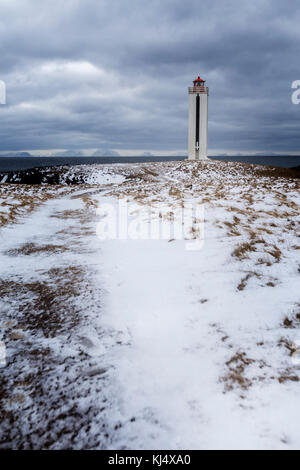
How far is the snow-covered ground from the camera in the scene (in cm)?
161

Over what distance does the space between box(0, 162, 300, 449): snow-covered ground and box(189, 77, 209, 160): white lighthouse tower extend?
41761 mm

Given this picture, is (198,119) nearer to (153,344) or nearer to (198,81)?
(198,81)

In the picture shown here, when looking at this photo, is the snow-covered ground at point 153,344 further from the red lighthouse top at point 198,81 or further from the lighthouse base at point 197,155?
the red lighthouse top at point 198,81

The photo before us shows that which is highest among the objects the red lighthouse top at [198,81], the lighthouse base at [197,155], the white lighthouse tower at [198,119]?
the red lighthouse top at [198,81]

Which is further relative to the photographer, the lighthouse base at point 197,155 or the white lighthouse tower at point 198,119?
the lighthouse base at point 197,155

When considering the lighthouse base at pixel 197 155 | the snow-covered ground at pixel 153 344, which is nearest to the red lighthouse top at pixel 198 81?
the lighthouse base at pixel 197 155

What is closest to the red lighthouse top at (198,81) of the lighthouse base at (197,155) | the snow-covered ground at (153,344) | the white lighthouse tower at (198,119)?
the white lighthouse tower at (198,119)

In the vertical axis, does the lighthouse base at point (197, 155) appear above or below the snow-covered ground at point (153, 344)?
above

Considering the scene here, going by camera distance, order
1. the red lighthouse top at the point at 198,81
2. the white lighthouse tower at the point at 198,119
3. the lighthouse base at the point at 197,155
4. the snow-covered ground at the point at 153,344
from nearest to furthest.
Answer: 1. the snow-covered ground at the point at 153,344
2. the white lighthouse tower at the point at 198,119
3. the red lighthouse top at the point at 198,81
4. the lighthouse base at the point at 197,155

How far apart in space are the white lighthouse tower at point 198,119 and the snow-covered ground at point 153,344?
41761 millimetres

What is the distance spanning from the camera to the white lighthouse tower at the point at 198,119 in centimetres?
4219

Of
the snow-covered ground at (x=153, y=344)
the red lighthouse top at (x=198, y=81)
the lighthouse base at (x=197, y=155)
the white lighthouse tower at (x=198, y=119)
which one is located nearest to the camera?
the snow-covered ground at (x=153, y=344)

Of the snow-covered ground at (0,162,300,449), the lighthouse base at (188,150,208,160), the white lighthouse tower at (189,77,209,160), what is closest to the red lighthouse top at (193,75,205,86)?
the white lighthouse tower at (189,77,209,160)

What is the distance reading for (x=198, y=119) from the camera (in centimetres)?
4322
